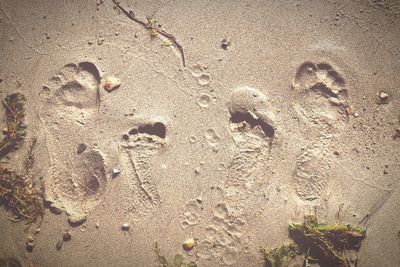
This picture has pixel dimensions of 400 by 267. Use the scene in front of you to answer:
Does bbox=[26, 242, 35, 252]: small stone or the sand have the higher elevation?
the sand

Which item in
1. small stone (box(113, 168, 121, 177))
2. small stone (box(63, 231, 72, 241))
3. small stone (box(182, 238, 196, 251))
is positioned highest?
small stone (box(113, 168, 121, 177))

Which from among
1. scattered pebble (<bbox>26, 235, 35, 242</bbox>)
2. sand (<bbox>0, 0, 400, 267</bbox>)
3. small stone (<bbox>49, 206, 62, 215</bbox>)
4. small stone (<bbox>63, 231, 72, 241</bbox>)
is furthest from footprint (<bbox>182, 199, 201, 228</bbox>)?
scattered pebble (<bbox>26, 235, 35, 242</bbox>)

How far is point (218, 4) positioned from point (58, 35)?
1.79m

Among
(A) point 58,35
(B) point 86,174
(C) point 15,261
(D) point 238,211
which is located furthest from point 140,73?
(C) point 15,261

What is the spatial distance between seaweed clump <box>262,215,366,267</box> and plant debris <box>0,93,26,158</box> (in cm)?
297

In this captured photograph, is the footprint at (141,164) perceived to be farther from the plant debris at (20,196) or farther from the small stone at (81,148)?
the plant debris at (20,196)

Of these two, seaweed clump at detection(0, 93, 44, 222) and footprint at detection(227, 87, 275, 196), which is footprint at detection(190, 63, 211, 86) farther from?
seaweed clump at detection(0, 93, 44, 222)

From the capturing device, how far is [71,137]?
131 inches

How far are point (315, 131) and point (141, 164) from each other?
76.2 inches

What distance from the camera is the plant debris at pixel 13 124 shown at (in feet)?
10.8

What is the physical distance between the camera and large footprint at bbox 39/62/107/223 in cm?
330

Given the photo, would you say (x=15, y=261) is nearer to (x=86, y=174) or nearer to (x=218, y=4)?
(x=86, y=174)

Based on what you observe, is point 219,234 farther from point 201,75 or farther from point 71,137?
point 71,137

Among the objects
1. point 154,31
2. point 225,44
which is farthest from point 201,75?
point 154,31
